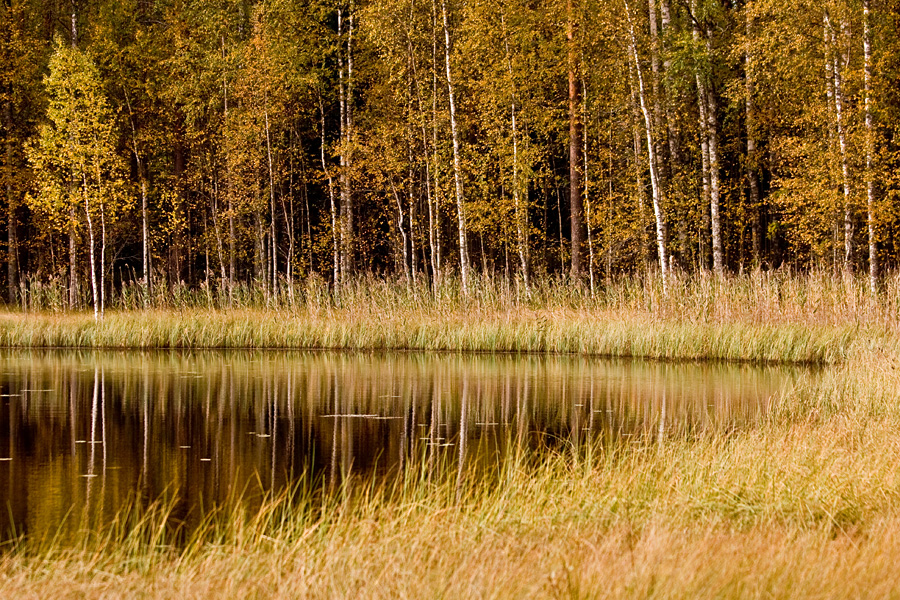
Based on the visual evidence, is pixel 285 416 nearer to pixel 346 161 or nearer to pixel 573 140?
pixel 573 140

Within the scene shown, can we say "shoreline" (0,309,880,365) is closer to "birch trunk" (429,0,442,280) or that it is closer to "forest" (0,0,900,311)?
"forest" (0,0,900,311)

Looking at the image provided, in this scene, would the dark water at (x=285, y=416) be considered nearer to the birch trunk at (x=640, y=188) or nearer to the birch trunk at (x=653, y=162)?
the birch trunk at (x=653, y=162)

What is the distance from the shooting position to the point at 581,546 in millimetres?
5129

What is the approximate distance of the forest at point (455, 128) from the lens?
2186cm

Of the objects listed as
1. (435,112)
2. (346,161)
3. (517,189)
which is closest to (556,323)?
(517,189)

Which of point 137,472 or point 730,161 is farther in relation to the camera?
point 730,161

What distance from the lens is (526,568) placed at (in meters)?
4.59

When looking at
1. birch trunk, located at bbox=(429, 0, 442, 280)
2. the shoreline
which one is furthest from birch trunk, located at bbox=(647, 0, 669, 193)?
birch trunk, located at bbox=(429, 0, 442, 280)

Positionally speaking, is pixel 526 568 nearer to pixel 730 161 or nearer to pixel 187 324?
pixel 187 324

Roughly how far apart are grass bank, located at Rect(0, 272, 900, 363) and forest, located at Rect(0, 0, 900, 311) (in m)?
1.18

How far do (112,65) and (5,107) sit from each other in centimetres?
289

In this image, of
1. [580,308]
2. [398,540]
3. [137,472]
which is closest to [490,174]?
[580,308]

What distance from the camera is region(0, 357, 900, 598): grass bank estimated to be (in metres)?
4.30

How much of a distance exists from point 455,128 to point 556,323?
7070 mm
